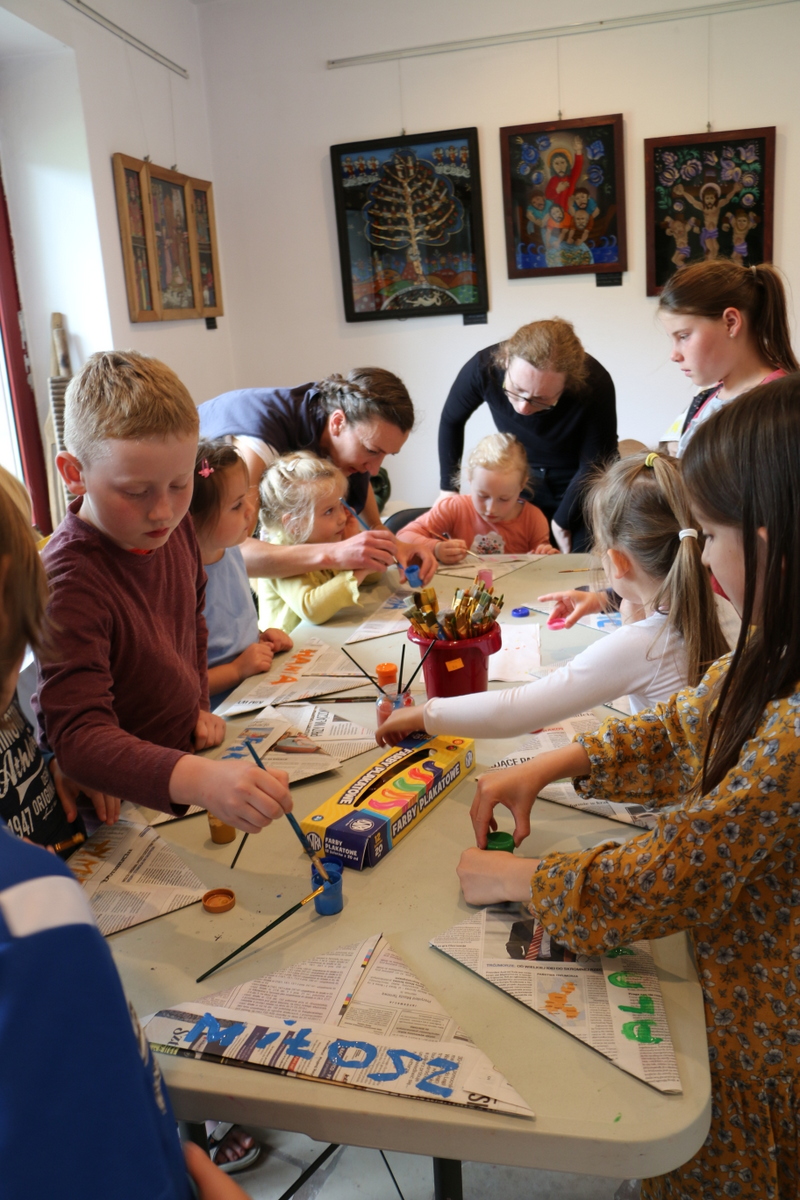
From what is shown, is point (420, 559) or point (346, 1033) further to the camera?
point (420, 559)

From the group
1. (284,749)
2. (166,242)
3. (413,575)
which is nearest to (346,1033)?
(284,749)

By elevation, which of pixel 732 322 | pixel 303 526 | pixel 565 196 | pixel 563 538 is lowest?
pixel 563 538

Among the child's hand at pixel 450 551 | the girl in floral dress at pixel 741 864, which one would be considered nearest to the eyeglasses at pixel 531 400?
the child's hand at pixel 450 551

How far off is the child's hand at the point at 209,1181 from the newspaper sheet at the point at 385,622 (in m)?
1.34

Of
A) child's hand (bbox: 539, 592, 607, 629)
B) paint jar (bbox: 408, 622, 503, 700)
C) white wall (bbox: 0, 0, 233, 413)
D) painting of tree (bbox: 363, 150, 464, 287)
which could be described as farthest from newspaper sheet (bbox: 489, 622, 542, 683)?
painting of tree (bbox: 363, 150, 464, 287)

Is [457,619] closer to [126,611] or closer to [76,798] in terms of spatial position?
[126,611]

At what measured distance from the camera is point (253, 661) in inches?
72.7

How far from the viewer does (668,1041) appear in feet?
2.63

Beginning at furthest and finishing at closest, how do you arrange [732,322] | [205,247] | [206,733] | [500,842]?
[205,247]
[732,322]
[206,733]
[500,842]

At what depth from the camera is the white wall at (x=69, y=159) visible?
317 cm

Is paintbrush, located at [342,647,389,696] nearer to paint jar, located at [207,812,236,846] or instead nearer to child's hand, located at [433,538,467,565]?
paint jar, located at [207,812,236,846]

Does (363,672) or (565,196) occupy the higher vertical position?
(565,196)

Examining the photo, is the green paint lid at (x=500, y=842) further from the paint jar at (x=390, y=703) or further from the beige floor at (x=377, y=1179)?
the beige floor at (x=377, y=1179)

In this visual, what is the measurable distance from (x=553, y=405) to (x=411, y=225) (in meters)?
1.80
